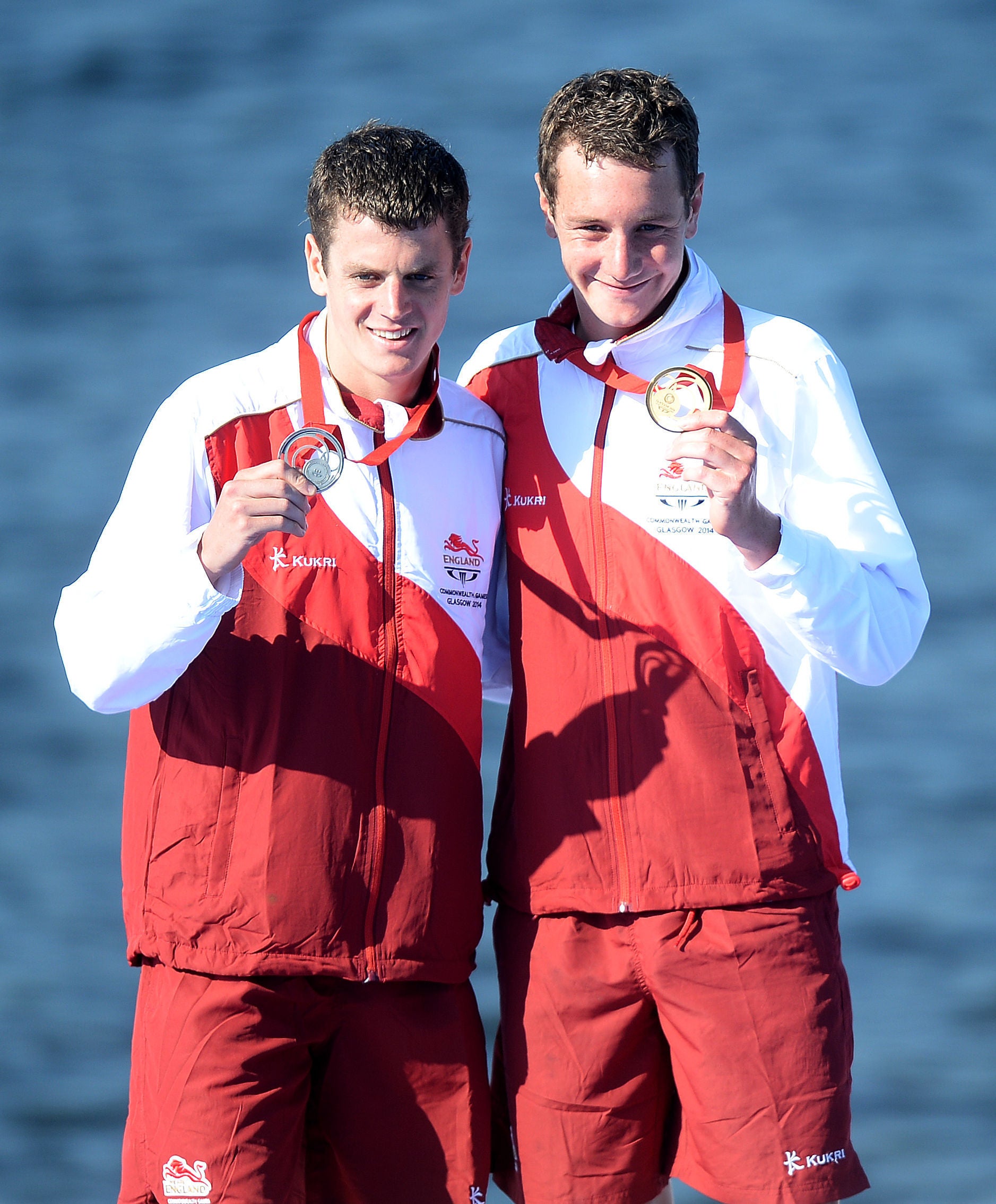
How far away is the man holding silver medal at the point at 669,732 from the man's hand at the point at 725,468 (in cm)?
23

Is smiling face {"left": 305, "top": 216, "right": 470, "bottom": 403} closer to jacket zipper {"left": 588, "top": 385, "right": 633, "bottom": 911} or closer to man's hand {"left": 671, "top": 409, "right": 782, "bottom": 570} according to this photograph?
jacket zipper {"left": 588, "top": 385, "right": 633, "bottom": 911}

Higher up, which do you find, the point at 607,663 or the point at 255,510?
the point at 255,510

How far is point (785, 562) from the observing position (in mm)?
2629

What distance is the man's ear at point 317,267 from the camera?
9.46 ft

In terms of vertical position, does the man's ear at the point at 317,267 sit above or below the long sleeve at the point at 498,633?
above

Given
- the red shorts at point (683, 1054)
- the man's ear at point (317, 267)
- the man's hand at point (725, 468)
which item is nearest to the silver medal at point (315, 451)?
the man's ear at point (317, 267)

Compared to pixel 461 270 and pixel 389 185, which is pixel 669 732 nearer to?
pixel 461 270

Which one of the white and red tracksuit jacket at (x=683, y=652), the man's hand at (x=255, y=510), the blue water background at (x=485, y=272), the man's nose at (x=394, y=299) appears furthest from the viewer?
the blue water background at (x=485, y=272)

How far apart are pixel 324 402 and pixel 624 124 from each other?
70 cm

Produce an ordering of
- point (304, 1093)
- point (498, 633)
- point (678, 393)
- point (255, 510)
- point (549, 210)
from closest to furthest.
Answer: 1. point (255, 510)
2. point (678, 393)
3. point (304, 1093)
4. point (549, 210)
5. point (498, 633)

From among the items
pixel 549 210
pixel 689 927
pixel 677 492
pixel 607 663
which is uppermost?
pixel 549 210

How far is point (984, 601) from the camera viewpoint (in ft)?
23.4

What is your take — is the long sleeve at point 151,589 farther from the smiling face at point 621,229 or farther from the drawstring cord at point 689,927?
the drawstring cord at point 689,927

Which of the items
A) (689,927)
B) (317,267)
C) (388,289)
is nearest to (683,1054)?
(689,927)
